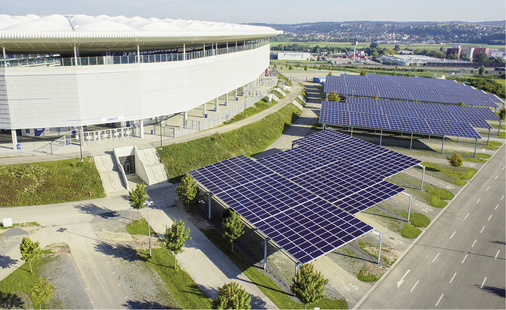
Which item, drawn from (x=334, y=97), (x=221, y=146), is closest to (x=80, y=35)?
(x=221, y=146)

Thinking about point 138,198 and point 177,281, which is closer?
point 177,281

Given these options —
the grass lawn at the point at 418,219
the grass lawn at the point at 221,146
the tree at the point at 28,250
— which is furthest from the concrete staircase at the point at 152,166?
the grass lawn at the point at 418,219

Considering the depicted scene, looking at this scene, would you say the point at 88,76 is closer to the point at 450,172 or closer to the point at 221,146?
the point at 221,146

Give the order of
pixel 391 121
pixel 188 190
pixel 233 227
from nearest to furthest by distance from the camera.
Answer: pixel 233 227
pixel 188 190
pixel 391 121

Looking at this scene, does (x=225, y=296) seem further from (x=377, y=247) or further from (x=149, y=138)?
(x=149, y=138)

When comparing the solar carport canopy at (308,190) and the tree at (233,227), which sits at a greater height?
the solar carport canopy at (308,190)

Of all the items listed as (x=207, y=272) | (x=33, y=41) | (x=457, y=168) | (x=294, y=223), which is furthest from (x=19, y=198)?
(x=457, y=168)

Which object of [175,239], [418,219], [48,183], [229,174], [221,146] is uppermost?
[229,174]

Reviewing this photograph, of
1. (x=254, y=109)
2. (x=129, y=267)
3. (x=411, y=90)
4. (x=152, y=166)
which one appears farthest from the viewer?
(x=411, y=90)

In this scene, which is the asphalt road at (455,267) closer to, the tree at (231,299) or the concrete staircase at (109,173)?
the tree at (231,299)
